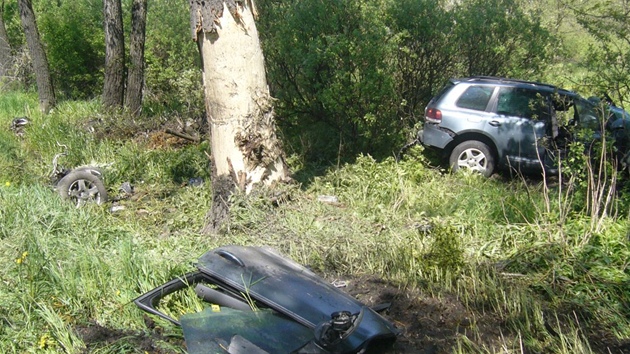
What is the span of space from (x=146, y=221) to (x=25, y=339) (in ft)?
10.1

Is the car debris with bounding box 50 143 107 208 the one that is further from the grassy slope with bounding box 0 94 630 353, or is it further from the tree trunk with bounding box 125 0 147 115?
the tree trunk with bounding box 125 0 147 115

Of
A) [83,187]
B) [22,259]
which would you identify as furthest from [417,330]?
[83,187]

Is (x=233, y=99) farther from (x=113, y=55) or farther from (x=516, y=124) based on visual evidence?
(x=113, y=55)

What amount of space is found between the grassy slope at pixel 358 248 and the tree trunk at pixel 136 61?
435cm

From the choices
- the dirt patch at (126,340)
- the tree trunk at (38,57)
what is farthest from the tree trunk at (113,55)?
the dirt patch at (126,340)

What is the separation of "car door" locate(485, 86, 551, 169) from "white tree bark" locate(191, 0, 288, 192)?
4.06 meters

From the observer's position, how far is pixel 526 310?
455cm

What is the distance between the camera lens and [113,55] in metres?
12.7

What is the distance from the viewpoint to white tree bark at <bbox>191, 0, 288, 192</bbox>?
22.3 ft

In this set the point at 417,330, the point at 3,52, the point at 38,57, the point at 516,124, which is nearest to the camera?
the point at 417,330

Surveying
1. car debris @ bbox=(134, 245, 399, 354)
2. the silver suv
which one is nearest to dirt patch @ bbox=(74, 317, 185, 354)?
car debris @ bbox=(134, 245, 399, 354)

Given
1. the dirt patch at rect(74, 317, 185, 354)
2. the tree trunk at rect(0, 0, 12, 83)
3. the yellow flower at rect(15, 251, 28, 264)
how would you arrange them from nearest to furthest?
the dirt patch at rect(74, 317, 185, 354), the yellow flower at rect(15, 251, 28, 264), the tree trunk at rect(0, 0, 12, 83)

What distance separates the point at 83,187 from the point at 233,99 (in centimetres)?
270

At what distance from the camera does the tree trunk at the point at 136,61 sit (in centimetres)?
1266
